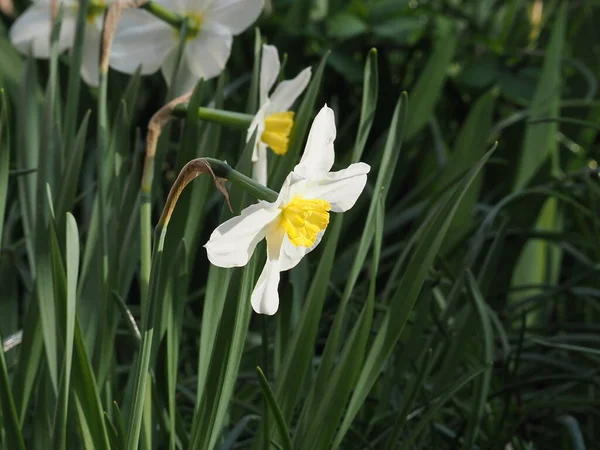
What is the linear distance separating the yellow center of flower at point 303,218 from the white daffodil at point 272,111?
6.7 inches

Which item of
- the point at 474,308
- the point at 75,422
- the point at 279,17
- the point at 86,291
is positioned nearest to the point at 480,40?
the point at 279,17

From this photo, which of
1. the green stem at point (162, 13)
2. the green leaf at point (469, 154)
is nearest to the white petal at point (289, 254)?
the green stem at point (162, 13)

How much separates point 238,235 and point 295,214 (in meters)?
0.05

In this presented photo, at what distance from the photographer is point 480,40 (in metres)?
1.68

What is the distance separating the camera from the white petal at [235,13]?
2.50ft

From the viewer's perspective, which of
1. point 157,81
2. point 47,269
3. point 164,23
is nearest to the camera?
point 47,269

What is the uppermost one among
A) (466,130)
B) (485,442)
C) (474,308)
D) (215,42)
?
(215,42)

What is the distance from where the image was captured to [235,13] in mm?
781

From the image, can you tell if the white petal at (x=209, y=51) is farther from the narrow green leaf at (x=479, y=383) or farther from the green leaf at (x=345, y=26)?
the green leaf at (x=345, y=26)

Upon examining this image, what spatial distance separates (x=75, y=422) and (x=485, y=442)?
0.42 metres

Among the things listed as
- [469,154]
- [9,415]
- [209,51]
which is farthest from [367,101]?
[469,154]

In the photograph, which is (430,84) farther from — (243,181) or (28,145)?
(243,181)

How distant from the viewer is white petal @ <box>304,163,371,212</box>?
21.1 inches

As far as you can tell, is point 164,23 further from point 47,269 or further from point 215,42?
point 47,269
